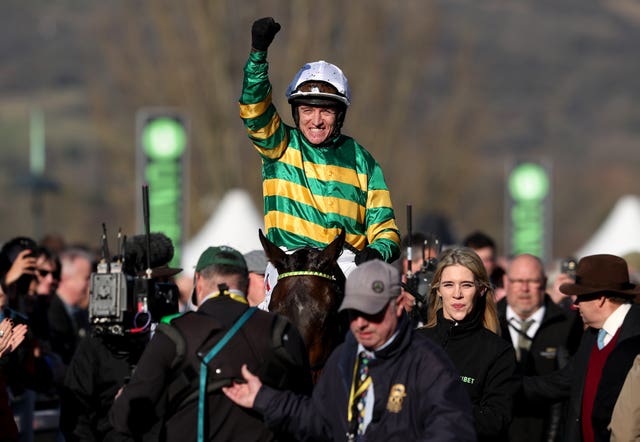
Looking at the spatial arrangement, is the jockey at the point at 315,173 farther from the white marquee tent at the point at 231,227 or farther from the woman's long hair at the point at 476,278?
the white marquee tent at the point at 231,227

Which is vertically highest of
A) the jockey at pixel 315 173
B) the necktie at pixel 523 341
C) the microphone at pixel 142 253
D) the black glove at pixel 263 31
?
the black glove at pixel 263 31

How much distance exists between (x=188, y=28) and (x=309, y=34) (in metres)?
2.83

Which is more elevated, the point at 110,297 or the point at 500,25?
the point at 500,25

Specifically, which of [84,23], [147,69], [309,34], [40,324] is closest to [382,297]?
[40,324]

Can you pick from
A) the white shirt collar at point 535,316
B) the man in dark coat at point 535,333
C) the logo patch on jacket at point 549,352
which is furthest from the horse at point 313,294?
the white shirt collar at point 535,316

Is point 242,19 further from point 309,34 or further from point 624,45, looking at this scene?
point 624,45

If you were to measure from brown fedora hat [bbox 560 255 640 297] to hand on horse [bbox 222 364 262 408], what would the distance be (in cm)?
219

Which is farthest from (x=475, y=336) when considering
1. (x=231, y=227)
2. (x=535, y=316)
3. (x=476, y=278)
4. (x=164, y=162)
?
(x=231, y=227)

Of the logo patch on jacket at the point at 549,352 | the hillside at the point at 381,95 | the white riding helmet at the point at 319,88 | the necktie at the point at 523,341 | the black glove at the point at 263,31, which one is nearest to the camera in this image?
the black glove at the point at 263,31

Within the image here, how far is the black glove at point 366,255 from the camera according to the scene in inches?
288

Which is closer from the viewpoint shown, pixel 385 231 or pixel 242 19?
pixel 385 231

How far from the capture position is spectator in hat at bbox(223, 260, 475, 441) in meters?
5.71

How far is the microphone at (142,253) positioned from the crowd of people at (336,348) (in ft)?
0.08

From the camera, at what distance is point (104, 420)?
26.3ft
